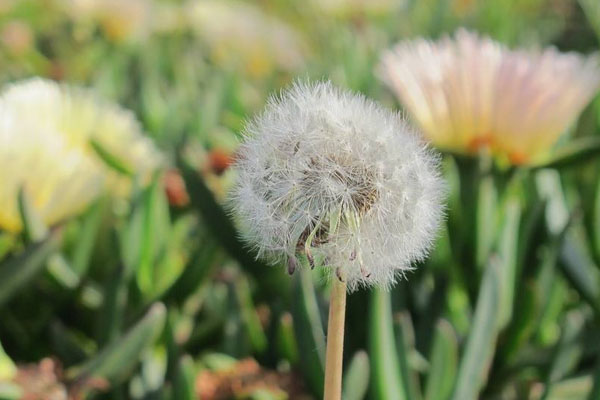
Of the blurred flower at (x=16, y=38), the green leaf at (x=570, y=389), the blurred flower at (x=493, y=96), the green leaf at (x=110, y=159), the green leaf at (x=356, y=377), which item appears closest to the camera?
the green leaf at (x=356, y=377)

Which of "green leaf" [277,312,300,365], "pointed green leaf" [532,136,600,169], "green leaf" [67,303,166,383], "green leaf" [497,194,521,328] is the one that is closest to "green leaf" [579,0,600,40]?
"pointed green leaf" [532,136,600,169]

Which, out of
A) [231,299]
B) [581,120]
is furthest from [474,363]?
[581,120]

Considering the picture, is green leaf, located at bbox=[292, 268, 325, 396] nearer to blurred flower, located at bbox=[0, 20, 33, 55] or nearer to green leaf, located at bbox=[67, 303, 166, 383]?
green leaf, located at bbox=[67, 303, 166, 383]

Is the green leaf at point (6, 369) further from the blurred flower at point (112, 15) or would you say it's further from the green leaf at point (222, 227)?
the blurred flower at point (112, 15)

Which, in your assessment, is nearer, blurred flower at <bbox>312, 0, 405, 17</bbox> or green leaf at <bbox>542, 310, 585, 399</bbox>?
green leaf at <bbox>542, 310, 585, 399</bbox>

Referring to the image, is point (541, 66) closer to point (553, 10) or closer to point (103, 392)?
point (103, 392)

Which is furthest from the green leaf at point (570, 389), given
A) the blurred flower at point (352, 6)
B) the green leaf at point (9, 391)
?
the blurred flower at point (352, 6)
